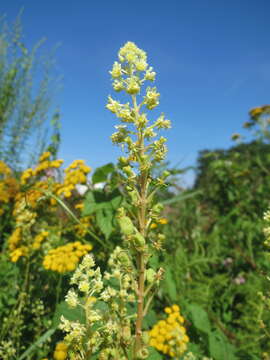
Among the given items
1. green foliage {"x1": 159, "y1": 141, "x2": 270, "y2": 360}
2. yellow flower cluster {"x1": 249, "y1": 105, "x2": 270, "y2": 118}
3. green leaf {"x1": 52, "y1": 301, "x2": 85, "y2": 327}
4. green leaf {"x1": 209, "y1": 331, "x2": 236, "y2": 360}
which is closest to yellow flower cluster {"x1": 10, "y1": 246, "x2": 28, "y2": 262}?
green leaf {"x1": 52, "y1": 301, "x2": 85, "y2": 327}

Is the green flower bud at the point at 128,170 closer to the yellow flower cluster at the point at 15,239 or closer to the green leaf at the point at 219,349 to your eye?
the green leaf at the point at 219,349

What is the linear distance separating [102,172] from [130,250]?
1.73 meters

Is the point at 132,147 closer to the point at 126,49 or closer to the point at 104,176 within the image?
the point at 126,49

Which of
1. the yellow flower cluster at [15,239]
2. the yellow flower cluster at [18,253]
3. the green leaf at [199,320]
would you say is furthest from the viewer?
the yellow flower cluster at [15,239]

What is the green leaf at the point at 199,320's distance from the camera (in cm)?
185

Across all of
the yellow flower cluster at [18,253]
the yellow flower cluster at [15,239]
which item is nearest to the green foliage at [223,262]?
the yellow flower cluster at [18,253]

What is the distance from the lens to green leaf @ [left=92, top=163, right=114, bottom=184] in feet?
8.39

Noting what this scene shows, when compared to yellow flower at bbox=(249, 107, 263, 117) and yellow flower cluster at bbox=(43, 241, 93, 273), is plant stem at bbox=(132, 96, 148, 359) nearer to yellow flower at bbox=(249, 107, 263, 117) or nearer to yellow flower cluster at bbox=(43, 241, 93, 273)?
yellow flower cluster at bbox=(43, 241, 93, 273)

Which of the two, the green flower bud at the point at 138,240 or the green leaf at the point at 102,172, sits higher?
the green leaf at the point at 102,172

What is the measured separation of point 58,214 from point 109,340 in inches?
114

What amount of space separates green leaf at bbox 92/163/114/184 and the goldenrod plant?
1.52 metres

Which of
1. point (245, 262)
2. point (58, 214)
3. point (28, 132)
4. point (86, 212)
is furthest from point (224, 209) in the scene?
point (28, 132)

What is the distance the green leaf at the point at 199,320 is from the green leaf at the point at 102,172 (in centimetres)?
123

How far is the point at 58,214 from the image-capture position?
359 centimetres
